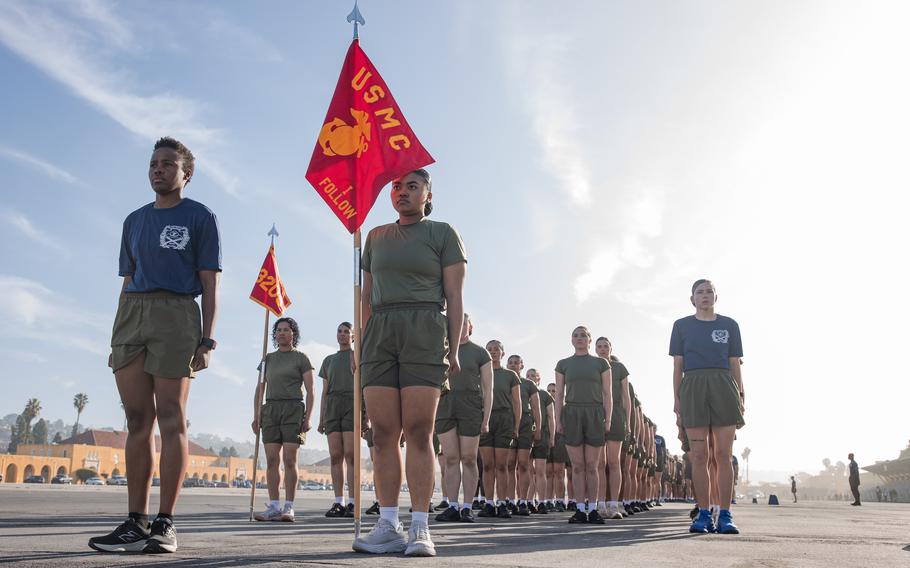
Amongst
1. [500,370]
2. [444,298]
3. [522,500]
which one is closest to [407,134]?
[444,298]

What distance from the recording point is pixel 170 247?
4445 millimetres

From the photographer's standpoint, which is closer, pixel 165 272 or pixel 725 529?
pixel 165 272

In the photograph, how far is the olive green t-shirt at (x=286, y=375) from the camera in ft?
29.9

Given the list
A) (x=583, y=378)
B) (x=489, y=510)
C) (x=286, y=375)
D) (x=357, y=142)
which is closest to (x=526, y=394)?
(x=489, y=510)

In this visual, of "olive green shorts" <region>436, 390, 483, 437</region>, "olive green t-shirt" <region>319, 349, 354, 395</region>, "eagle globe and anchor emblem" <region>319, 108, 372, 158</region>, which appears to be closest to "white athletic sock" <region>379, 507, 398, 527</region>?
"eagle globe and anchor emblem" <region>319, 108, 372, 158</region>

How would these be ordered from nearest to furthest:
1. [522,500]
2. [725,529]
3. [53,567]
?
[53,567]
[725,529]
[522,500]

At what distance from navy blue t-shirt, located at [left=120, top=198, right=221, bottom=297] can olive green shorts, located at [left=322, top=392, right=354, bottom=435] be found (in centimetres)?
559

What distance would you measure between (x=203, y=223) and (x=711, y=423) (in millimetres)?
5111

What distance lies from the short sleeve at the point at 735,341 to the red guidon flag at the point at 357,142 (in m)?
3.92

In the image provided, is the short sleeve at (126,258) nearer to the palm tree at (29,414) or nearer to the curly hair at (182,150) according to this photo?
the curly hair at (182,150)

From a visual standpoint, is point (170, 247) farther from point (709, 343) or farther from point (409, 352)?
point (709, 343)

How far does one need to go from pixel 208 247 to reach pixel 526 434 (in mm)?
8772

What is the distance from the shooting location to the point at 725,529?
7.02m

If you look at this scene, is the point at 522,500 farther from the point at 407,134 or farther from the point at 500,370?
the point at 407,134
